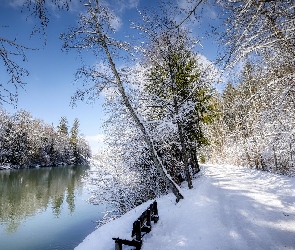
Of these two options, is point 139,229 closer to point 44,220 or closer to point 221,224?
point 221,224

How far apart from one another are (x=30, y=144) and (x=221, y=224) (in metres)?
78.0

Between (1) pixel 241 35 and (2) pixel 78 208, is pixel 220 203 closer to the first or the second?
(1) pixel 241 35

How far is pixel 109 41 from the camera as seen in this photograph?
35.8 feet

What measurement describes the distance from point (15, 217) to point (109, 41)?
16.1 meters

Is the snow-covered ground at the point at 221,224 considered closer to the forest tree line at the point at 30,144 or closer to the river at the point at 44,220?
the river at the point at 44,220

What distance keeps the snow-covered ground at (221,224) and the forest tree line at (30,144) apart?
50824 mm

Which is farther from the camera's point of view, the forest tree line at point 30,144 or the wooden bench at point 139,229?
the forest tree line at point 30,144

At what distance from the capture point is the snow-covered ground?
241 inches

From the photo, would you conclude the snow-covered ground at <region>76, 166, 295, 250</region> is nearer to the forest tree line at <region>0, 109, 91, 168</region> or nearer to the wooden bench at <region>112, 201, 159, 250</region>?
the wooden bench at <region>112, 201, 159, 250</region>

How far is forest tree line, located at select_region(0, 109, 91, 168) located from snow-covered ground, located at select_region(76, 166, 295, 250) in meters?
50.8

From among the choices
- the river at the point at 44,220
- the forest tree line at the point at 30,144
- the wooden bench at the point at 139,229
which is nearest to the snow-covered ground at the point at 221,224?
the wooden bench at the point at 139,229

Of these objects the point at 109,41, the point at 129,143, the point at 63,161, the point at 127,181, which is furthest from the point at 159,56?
the point at 63,161

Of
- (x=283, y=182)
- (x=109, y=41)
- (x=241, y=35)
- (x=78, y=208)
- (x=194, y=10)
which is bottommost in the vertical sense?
(x=78, y=208)

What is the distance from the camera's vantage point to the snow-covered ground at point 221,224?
611 cm
